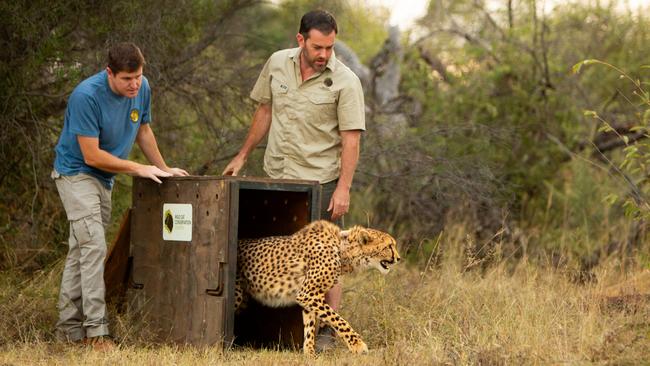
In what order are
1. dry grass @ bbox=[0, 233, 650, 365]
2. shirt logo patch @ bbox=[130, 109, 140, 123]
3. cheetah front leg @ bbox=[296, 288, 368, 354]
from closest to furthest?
1. dry grass @ bbox=[0, 233, 650, 365]
2. cheetah front leg @ bbox=[296, 288, 368, 354]
3. shirt logo patch @ bbox=[130, 109, 140, 123]

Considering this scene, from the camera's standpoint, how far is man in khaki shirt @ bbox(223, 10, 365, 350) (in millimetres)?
6301

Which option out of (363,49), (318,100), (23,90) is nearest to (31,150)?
(23,90)

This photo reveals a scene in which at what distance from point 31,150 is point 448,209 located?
408 centimetres

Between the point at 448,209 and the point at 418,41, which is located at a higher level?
the point at 418,41

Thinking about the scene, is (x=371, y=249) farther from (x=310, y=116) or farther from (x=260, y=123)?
(x=260, y=123)

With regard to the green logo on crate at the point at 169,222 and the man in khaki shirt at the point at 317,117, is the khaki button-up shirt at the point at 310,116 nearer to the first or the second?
the man in khaki shirt at the point at 317,117

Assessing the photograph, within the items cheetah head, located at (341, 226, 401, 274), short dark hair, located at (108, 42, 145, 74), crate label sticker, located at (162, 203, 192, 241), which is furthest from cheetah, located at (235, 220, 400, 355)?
short dark hair, located at (108, 42, 145, 74)

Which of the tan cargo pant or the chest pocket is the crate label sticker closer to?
the tan cargo pant

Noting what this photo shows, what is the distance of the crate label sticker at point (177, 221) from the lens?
6.07 m

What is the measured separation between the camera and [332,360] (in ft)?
18.6

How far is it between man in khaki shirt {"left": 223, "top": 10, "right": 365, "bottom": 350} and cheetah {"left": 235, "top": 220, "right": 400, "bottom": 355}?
0.28 meters

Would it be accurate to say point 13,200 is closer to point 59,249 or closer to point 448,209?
point 59,249

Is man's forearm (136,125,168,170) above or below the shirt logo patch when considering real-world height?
below

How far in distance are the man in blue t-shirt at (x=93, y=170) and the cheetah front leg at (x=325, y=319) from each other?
105 centimetres
